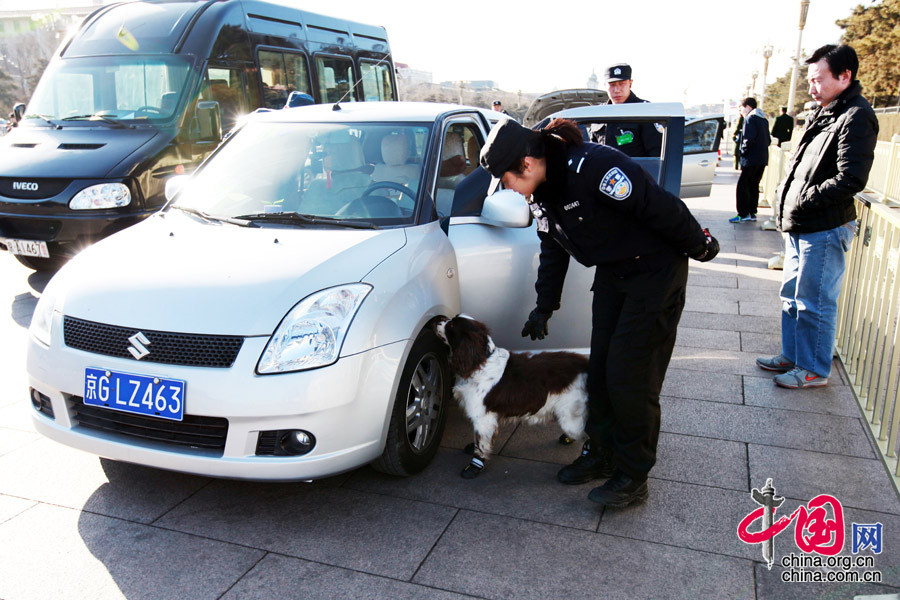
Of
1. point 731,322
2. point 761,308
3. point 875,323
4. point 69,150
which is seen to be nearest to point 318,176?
point 875,323

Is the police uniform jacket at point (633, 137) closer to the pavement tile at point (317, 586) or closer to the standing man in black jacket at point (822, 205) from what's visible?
the standing man in black jacket at point (822, 205)

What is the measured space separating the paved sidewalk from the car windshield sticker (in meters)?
2.43

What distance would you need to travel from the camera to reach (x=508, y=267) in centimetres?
397

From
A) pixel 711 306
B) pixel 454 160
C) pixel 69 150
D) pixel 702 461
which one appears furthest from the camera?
pixel 69 150

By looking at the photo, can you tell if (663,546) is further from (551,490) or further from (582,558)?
(551,490)

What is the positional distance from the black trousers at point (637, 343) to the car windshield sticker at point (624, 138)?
111 inches

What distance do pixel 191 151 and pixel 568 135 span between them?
18.2 feet

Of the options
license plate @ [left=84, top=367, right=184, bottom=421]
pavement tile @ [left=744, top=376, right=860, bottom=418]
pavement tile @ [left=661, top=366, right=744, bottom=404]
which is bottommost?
pavement tile @ [left=661, top=366, right=744, bottom=404]

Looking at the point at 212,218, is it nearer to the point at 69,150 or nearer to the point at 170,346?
the point at 170,346

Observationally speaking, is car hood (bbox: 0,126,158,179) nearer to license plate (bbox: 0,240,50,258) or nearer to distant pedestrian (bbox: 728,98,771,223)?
license plate (bbox: 0,240,50,258)

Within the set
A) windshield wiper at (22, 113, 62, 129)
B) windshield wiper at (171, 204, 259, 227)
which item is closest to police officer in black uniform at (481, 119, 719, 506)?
windshield wiper at (171, 204, 259, 227)

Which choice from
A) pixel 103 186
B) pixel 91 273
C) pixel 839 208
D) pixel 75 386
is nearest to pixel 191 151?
pixel 103 186

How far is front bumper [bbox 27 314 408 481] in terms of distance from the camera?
8.69 ft

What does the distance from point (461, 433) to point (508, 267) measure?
40.2 inches
